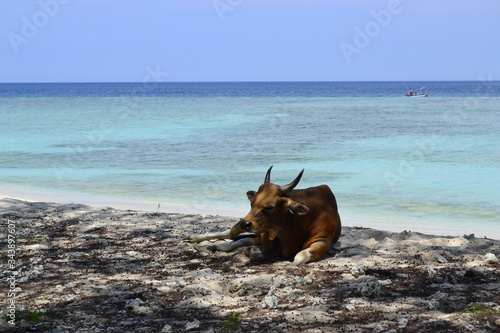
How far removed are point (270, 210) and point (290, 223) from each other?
1.26ft

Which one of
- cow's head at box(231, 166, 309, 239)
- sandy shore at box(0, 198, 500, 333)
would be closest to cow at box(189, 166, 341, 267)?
cow's head at box(231, 166, 309, 239)

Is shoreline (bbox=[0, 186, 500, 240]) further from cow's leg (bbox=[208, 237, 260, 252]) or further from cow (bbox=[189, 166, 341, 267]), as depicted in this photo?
cow's leg (bbox=[208, 237, 260, 252])

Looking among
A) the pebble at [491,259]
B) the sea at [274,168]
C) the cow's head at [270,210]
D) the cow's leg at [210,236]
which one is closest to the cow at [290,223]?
the cow's head at [270,210]

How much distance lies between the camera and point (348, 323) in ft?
15.6

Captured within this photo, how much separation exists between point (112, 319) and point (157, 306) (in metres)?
0.46

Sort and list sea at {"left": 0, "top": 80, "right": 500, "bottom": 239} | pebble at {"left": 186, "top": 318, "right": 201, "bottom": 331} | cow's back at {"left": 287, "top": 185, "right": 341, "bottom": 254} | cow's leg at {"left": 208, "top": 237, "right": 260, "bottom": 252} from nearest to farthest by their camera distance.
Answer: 1. pebble at {"left": 186, "top": 318, "right": 201, "bottom": 331}
2. cow's back at {"left": 287, "top": 185, "right": 341, "bottom": 254}
3. cow's leg at {"left": 208, "top": 237, "right": 260, "bottom": 252}
4. sea at {"left": 0, "top": 80, "right": 500, "bottom": 239}

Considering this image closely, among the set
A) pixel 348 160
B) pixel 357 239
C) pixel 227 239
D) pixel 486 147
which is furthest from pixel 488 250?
pixel 486 147

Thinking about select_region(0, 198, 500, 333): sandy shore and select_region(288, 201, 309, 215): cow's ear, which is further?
select_region(288, 201, 309, 215): cow's ear

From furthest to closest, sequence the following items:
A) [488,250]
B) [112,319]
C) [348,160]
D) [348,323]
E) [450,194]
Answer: [348,160], [450,194], [488,250], [112,319], [348,323]

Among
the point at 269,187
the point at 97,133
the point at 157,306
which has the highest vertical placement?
the point at 269,187

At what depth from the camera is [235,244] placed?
25.2 ft

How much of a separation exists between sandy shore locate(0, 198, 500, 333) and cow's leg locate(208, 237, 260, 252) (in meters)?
0.16

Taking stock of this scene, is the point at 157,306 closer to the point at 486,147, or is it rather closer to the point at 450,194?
the point at 450,194

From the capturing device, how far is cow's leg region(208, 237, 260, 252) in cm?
762
